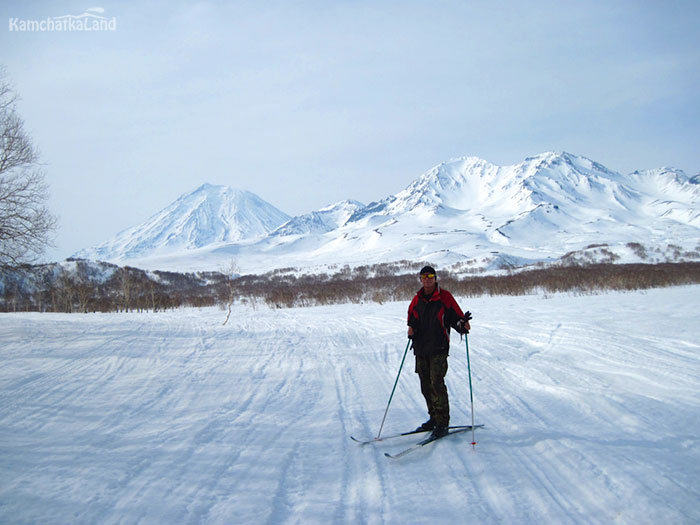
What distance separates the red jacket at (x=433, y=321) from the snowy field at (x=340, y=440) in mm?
1183

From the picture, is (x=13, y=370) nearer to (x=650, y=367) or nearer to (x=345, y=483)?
(x=345, y=483)

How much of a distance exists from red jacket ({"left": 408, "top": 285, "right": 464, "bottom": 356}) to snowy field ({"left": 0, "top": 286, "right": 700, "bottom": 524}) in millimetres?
1183


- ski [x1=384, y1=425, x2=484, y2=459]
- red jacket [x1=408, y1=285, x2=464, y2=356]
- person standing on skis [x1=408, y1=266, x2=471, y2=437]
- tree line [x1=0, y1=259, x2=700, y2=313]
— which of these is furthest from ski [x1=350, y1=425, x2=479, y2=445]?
tree line [x1=0, y1=259, x2=700, y2=313]

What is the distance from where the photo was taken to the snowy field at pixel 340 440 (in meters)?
Answer: 3.43

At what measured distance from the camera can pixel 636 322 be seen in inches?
525

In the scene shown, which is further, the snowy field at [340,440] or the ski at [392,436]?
the ski at [392,436]

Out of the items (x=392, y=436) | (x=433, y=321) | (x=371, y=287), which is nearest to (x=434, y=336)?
(x=433, y=321)

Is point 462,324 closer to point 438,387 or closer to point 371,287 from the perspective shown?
point 438,387

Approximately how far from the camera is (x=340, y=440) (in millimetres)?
4914

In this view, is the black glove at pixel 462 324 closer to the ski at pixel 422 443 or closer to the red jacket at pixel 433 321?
the red jacket at pixel 433 321

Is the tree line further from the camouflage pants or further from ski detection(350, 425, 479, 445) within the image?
the camouflage pants

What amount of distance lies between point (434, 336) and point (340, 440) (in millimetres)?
1809

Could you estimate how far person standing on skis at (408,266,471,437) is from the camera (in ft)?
15.6

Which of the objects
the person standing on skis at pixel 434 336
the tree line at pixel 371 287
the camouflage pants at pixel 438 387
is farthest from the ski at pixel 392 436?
the tree line at pixel 371 287
